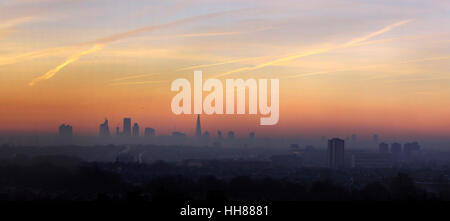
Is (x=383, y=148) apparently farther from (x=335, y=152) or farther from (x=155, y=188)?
(x=155, y=188)

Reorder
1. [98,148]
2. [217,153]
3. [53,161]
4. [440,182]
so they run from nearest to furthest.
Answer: [53,161] → [440,182] → [98,148] → [217,153]

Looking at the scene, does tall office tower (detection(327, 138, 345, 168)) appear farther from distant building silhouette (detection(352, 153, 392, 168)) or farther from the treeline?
the treeline

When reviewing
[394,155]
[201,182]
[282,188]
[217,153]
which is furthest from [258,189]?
[394,155]

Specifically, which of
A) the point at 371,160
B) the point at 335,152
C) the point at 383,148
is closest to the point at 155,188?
the point at 335,152

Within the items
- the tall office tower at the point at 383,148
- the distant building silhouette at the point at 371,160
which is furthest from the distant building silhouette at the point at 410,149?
the distant building silhouette at the point at 371,160

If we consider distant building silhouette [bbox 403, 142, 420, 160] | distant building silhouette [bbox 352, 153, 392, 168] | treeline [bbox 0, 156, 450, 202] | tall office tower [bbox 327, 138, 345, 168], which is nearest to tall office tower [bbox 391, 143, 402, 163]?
distant building silhouette [bbox 403, 142, 420, 160]
